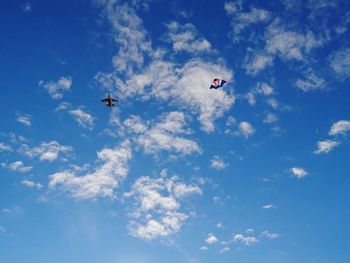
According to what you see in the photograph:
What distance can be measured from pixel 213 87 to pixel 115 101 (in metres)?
15.5

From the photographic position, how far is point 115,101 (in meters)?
52.1

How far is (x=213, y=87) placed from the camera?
49.3m
